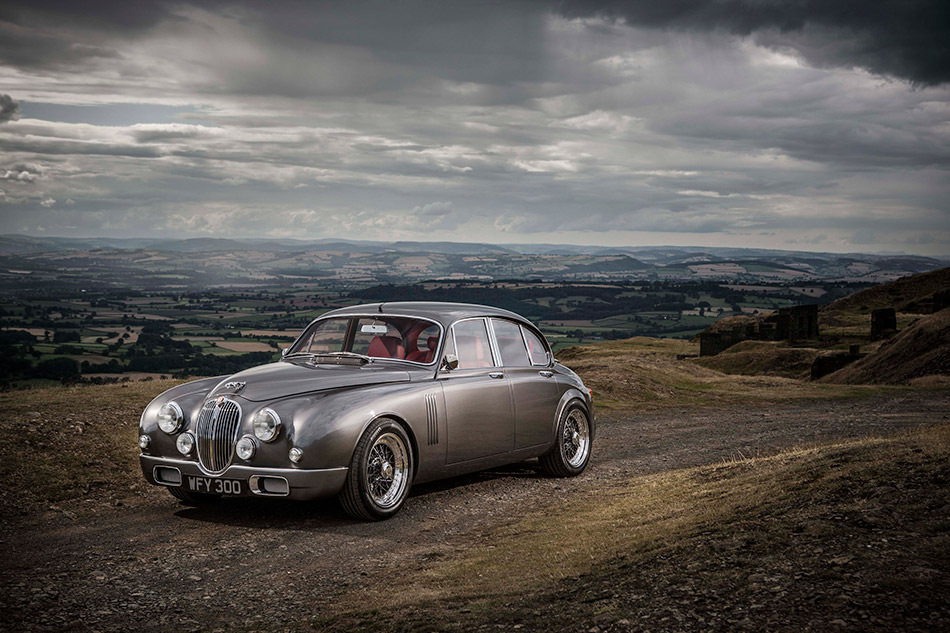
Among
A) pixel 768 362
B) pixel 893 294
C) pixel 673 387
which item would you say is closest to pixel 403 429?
pixel 673 387

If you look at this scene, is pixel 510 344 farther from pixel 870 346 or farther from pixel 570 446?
pixel 870 346

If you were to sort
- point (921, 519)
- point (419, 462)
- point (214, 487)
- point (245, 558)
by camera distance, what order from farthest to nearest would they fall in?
1. point (419, 462)
2. point (214, 487)
3. point (245, 558)
4. point (921, 519)

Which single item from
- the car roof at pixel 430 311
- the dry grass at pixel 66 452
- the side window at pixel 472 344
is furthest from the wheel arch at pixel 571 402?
the dry grass at pixel 66 452

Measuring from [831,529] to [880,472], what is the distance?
5.25ft

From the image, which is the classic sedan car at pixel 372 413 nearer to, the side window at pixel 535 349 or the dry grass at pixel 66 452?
the side window at pixel 535 349

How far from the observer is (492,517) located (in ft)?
28.4

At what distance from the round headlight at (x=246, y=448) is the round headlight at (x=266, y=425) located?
0.28 ft

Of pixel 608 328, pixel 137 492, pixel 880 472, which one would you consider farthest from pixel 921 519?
pixel 608 328

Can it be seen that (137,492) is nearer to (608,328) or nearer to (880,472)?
(880,472)

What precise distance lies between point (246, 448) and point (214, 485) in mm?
541

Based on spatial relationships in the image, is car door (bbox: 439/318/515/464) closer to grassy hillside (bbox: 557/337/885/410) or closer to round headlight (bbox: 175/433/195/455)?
round headlight (bbox: 175/433/195/455)

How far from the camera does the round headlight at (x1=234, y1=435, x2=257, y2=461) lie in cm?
767

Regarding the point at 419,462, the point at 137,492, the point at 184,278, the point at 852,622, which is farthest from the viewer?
the point at 184,278

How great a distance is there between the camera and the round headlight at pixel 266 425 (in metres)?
7.64
